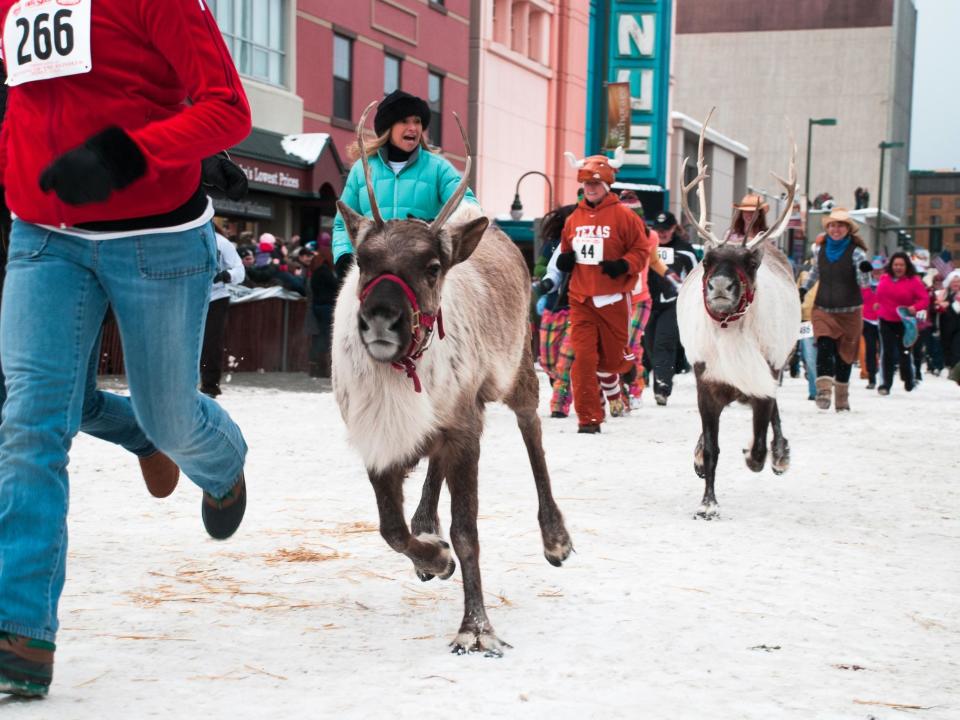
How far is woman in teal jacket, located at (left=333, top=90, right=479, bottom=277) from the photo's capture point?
6.21 metres

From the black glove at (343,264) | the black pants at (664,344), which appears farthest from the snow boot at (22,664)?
the black pants at (664,344)

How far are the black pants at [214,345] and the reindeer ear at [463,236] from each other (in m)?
8.75

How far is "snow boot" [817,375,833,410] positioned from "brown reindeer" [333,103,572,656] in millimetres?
9600

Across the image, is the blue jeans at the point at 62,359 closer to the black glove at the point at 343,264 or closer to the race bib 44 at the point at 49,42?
the race bib 44 at the point at 49,42

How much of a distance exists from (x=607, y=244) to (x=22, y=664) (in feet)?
26.0

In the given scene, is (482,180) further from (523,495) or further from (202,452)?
(202,452)

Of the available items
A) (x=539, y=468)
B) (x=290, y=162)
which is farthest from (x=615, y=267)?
(x=290, y=162)

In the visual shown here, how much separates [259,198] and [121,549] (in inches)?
728

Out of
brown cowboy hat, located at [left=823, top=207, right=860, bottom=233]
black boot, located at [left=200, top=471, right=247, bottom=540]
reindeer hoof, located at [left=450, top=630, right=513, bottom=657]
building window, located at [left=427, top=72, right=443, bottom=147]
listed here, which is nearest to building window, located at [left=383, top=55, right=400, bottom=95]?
building window, located at [left=427, top=72, right=443, bottom=147]

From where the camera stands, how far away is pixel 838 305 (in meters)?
14.3

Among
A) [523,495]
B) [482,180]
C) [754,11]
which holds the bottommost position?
[523,495]

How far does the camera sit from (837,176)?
281ft

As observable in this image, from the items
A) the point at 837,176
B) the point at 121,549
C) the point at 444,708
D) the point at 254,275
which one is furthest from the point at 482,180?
the point at 837,176

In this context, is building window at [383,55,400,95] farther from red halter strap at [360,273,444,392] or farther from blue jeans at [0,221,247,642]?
blue jeans at [0,221,247,642]
